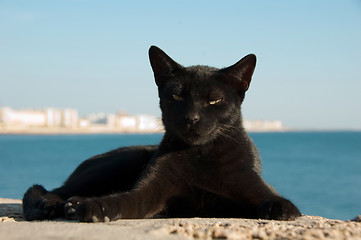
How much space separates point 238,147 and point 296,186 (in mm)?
21466

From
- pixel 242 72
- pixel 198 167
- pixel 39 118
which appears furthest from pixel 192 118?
pixel 39 118

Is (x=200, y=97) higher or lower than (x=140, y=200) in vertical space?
higher

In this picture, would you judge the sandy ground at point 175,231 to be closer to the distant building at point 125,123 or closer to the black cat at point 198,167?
the black cat at point 198,167

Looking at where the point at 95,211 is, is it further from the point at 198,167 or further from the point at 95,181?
the point at 95,181

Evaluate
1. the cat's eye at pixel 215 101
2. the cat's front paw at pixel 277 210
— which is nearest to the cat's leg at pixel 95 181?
the cat's eye at pixel 215 101

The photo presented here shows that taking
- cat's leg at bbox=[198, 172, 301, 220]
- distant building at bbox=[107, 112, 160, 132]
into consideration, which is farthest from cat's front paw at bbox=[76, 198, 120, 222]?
distant building at bbox=[107, 112, 160, 132]

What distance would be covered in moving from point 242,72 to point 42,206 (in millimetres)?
1999

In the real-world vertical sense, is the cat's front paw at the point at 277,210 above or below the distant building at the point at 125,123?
above

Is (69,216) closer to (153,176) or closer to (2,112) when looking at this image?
(153,176)

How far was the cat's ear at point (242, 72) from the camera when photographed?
3.86 m

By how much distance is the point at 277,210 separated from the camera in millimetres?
3285

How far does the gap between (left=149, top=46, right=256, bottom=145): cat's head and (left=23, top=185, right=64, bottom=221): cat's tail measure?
1112 millimetres

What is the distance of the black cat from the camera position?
11.4 ft

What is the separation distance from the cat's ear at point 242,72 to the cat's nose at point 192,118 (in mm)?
546
